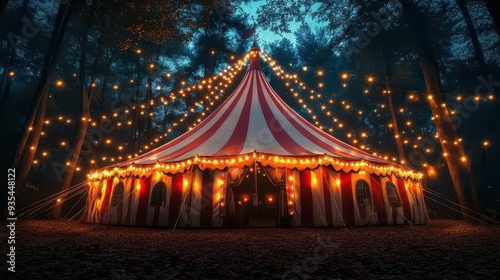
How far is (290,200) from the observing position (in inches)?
257

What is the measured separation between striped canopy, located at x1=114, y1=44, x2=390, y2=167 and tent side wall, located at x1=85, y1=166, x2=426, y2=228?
569 mm

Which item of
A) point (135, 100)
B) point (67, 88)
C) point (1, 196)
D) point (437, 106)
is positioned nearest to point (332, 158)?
point (437, 106)

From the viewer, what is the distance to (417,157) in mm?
16266

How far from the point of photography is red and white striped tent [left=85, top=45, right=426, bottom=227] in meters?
6.43

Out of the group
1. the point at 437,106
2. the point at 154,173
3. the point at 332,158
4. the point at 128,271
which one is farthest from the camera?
the point at 437,106

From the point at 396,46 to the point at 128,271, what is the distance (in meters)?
16.2

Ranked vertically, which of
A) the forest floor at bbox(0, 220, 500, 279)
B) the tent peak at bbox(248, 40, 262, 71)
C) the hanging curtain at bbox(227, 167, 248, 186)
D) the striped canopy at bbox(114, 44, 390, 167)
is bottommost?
the forest floor at bbox(0, 220, 500, 279)

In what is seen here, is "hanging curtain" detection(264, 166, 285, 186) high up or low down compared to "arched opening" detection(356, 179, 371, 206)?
up

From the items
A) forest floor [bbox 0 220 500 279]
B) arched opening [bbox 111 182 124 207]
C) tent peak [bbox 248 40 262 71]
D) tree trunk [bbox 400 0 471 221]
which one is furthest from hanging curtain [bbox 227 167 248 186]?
tree trunk [bbox 400 0 471 221]

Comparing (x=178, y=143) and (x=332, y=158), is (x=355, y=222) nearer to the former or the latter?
(x=332, y=158)

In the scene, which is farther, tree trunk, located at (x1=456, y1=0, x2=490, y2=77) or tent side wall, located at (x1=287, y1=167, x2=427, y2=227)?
tree trunk, located at (x1=456, y1=0, x2=490, y2=77)

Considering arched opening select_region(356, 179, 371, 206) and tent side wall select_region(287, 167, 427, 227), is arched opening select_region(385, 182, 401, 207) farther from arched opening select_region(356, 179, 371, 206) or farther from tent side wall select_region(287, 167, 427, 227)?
arched opening select_region(356, 179, 371, 206)

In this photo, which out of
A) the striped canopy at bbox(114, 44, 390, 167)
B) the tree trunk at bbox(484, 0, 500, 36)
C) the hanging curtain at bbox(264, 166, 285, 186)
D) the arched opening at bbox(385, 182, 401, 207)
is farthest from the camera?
the arched opening at bbox(385, 182, 401, 207)

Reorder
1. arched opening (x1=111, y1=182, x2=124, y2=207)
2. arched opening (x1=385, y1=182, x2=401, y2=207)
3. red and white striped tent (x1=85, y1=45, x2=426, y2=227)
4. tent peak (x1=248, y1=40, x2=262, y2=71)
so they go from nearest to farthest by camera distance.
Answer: red and white striped tent (x1=85, y1=45, x2=426, y2=227)
arched opening (x1=385, y1=182, x2=401, y2=207)
arched opening (x1=111, y1=182, x2=124, y2=207)
tent peak (x1=248, y1=40, x2=262, y2=71)
